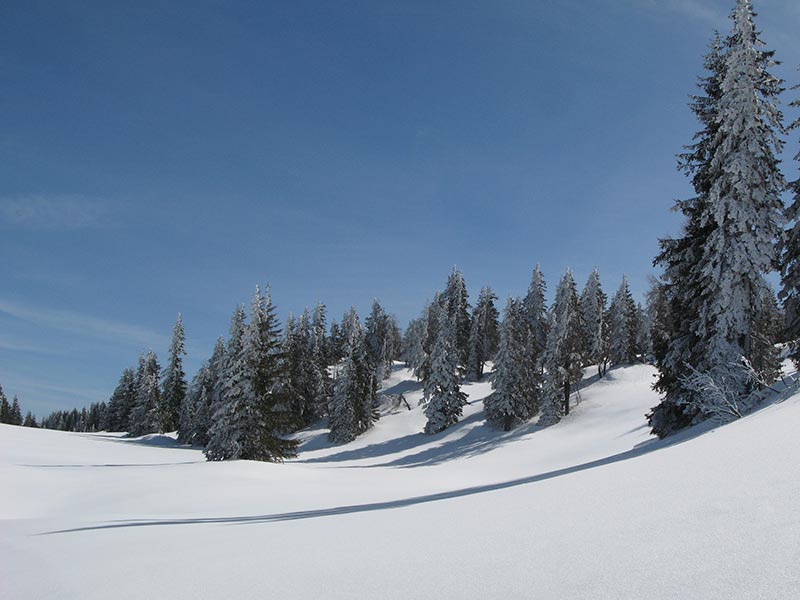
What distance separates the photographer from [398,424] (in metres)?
60.6

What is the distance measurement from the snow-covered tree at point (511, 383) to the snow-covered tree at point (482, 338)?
86.6ft

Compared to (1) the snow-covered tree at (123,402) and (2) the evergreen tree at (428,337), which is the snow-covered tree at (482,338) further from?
(1) the snow-covered tree at (123,402)

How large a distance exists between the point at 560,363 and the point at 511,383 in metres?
4.86

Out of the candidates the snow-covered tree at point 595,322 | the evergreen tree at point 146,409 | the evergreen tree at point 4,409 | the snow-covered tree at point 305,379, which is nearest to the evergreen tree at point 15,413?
the evergreen tree at point 4,409

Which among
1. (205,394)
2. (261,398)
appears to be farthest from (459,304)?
(261,398)

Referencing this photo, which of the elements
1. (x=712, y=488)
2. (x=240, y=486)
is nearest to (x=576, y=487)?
(x=712, y=488)

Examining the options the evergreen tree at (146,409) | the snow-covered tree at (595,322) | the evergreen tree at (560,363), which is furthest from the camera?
the evergreen tree at (146,409)

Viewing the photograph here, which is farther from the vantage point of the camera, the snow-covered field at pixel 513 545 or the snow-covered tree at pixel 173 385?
the snow-covered tree at pixel 173 385

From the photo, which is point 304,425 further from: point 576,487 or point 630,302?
point 576,487

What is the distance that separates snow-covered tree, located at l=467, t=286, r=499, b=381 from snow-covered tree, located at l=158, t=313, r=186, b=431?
4172 cm

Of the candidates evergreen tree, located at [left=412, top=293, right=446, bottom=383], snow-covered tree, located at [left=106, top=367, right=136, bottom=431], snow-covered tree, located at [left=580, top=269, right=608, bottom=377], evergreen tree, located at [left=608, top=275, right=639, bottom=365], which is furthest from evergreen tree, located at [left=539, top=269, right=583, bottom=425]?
snow-covered tree, located at [left=106, top=367, right=136, bottom=431]

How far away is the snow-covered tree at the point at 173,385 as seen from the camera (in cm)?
6819

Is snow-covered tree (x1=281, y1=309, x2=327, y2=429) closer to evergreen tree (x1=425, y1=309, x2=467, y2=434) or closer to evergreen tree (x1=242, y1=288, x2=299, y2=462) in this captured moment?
evergreen tree (x1=425, y1=309, x2=467, y2=434)

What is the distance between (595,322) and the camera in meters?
66.4
